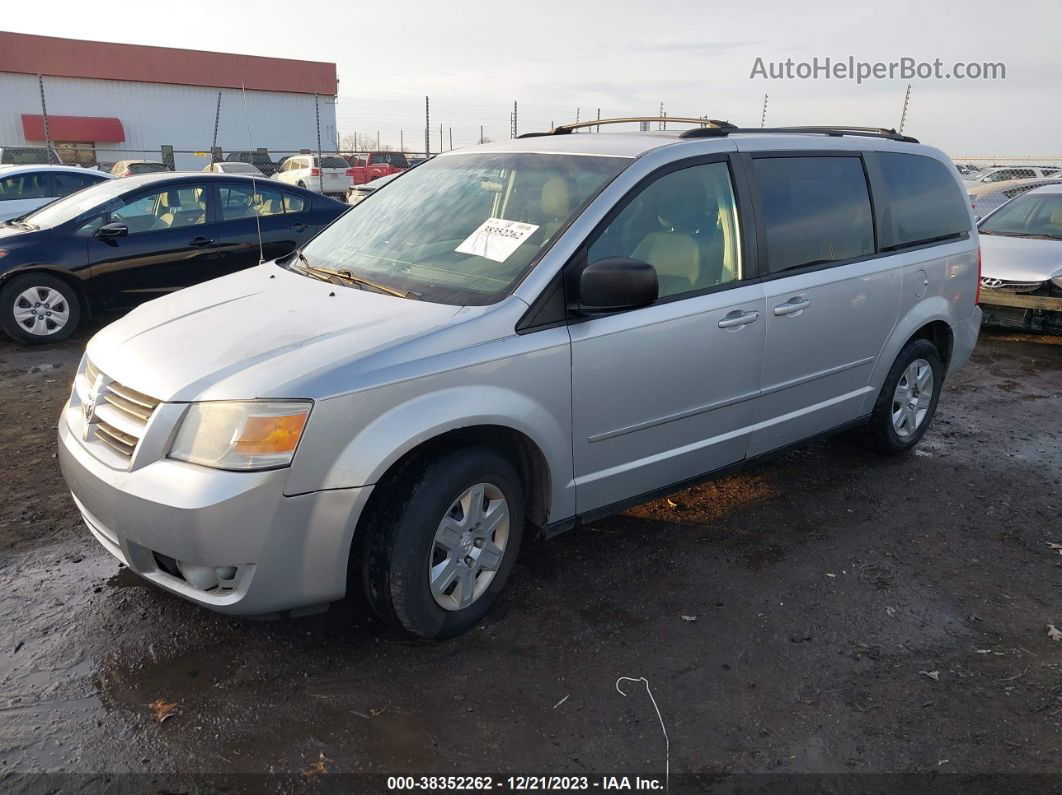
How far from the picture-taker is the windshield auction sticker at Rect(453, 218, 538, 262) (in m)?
3.20

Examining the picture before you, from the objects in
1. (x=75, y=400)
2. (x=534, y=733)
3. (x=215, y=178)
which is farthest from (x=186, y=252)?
(x=534, y=733)

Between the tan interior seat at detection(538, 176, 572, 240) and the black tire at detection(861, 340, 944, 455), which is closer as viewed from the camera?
the tan interior seat at detection(538, 176, 572, 240)

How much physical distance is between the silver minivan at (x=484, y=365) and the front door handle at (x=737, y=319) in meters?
0.01

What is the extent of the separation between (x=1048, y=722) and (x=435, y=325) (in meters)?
2.47

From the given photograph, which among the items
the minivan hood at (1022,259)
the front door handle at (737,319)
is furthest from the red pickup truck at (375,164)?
the front door handle at (737,319)

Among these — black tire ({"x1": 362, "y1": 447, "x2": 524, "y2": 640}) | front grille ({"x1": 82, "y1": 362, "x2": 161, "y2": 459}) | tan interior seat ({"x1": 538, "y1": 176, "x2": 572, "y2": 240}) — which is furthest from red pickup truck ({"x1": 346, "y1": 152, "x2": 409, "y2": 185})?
black tire ({"x1": 362, "y1": 447, "x2": 524, "y2": 640})

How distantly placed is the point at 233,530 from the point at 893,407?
152 inches

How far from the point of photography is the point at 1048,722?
8.69 ft

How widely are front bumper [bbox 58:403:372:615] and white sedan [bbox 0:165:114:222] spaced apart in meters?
9.41

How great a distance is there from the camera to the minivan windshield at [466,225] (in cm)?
313

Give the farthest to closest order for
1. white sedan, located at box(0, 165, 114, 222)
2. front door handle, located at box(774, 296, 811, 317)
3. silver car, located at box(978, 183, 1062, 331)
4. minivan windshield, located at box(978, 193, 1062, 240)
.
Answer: white sedan, located at box(0, 165, 114, 222) → minivan windshield, located at box(978, 193, 1062, 240) → silver car, located at box(978, 183, 1062, 331) → front door handle, located at box(774, 296, 811, 317)

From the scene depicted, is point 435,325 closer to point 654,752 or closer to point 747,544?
point 654,752

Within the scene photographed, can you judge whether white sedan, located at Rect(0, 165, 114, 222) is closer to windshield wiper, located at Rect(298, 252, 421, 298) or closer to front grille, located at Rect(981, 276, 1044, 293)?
windshield wiper, located at Rect(298, 252, 421, 298)

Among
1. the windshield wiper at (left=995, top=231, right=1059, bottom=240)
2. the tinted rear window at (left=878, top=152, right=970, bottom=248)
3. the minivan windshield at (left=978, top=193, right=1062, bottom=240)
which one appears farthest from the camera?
the minivan windshield at (left=978, top=193, right=1062, bottom=240)
